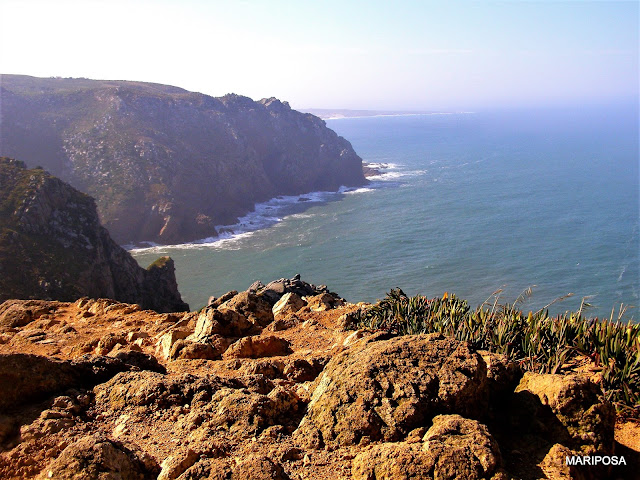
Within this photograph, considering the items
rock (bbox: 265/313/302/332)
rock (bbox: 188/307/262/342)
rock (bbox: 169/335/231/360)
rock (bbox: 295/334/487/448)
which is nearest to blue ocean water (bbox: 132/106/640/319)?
rock (bbox: 265/313/302/332)

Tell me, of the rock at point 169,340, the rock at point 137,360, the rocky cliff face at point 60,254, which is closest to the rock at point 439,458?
the rock at point 137,360

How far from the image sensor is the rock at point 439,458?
3.95m

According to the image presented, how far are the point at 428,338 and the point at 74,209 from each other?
44982 mm

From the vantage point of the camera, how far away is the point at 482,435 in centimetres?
425

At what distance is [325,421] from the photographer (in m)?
4.86

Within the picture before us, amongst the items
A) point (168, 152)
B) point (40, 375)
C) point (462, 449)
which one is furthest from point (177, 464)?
point (168, 152)

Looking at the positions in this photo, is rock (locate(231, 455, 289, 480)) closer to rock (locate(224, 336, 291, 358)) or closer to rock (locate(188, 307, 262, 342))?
rock (locate(224, 336, 291, 358))

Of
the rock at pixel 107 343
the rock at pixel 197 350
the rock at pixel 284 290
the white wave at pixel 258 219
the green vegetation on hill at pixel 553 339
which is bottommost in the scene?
the white wave at pixel 258 219

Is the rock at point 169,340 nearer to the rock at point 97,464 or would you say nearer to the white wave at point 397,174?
the rock at point 97,464

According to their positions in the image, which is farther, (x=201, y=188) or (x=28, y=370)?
(x=201, y=188)

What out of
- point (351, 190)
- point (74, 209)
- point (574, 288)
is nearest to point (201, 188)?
point (351, 190)

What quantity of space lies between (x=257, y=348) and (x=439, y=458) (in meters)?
5.17

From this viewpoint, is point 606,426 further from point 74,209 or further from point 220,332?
point 74,209

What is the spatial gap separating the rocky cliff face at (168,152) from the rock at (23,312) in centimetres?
6025
